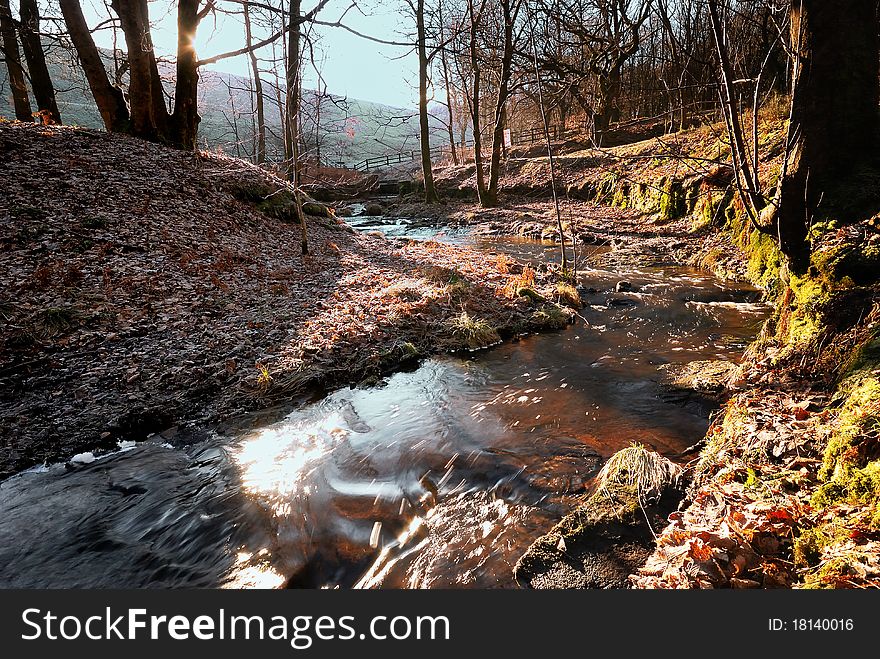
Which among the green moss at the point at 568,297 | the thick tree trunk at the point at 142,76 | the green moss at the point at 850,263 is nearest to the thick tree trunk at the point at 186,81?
the thick tree trunk at the point at 142,76

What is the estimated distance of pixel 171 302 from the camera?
6961mm

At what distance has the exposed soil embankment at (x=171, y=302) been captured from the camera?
5.11m

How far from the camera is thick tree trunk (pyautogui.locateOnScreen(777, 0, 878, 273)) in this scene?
4.44 m

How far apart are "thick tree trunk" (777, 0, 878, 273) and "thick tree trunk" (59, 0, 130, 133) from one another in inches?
588

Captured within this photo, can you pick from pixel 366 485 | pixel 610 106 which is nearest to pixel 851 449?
pixel 366 485

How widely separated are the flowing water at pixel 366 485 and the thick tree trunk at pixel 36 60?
538 inches

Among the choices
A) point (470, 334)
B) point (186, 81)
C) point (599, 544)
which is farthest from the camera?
point (186, 81)

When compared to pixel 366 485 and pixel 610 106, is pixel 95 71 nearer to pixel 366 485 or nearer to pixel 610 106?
pixel 366 485

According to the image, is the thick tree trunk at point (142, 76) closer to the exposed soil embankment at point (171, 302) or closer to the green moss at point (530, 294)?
the exposed soil embankment at point (171, 302)

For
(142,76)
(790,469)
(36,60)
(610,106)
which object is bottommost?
(790,469)

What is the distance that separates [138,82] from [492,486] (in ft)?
46.0

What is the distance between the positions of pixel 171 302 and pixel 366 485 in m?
4.98

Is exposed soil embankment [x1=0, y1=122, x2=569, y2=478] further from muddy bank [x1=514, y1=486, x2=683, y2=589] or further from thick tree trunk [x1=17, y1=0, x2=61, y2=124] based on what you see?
thick tree trunk [x1=17, y1=0, x2=61, y2=124]

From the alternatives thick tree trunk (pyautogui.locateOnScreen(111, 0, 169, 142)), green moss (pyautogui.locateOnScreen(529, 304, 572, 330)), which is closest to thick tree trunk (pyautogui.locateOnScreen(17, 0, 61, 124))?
thick tree trunk (pyautogui.locateOnScreen(111, 0, 169, 142))
